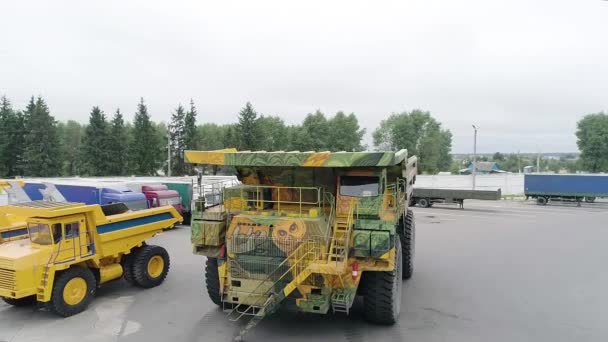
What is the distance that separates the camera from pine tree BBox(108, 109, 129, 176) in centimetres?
4650

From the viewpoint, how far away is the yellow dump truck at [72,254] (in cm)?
754

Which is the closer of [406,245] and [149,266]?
[149,266]

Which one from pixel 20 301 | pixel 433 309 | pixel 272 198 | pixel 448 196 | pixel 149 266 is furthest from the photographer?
pixel 448 196

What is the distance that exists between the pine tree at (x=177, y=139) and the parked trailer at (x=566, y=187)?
3729cm

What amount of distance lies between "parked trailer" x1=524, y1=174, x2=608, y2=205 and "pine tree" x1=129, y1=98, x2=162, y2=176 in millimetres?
40094

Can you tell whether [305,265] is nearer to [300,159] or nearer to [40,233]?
[300,159]

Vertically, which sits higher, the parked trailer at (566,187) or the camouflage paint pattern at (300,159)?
the camouflage paint pattern at (300,159)

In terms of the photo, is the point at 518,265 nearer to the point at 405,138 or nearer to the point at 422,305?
the point at 422,305

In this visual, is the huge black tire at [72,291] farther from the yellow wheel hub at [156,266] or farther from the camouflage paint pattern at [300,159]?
the camouflage paint pattern at [300,159]

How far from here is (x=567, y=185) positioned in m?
30.3

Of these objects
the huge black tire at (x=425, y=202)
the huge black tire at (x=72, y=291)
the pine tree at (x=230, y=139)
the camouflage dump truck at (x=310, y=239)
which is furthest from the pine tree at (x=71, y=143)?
the camouflage dump truck at (x=310, y=239)

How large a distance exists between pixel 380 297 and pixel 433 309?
1972mm

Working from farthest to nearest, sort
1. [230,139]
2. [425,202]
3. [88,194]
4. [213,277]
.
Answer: [230,139], [425,202], [88,194], [213,277]

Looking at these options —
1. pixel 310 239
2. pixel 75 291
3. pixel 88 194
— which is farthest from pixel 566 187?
pixel 75 291
